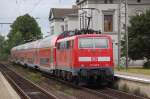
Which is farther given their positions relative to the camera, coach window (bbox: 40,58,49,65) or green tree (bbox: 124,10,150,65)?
green tree (bbox: 124,10,150,65)

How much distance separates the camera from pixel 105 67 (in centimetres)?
3003

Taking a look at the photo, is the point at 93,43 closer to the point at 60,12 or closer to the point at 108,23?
the point at 108,23

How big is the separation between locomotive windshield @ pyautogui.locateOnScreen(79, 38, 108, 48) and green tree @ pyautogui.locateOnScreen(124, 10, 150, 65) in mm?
36769

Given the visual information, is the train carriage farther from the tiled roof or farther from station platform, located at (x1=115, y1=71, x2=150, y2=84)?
the tiled roof

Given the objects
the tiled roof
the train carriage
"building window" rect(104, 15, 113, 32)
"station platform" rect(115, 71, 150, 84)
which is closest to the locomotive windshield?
the train carriage

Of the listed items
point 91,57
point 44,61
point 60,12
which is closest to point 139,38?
point 44,61

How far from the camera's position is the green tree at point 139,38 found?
220 feet

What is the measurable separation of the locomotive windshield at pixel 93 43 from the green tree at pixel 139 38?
3677 cm

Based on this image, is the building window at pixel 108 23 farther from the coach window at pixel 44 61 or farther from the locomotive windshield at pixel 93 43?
the locomotive windshield at pixel 93 43

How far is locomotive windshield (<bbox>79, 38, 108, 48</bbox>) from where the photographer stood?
30078mm

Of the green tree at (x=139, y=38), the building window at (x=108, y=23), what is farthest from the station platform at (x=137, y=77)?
the building window at (x=108, y=23)

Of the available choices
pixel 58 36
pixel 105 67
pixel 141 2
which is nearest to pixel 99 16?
pixel 141 2

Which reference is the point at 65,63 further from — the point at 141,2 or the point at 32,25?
the point at 32,25

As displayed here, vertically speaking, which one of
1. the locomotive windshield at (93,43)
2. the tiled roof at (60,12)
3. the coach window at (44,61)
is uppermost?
the tiled roof at (60,12)
